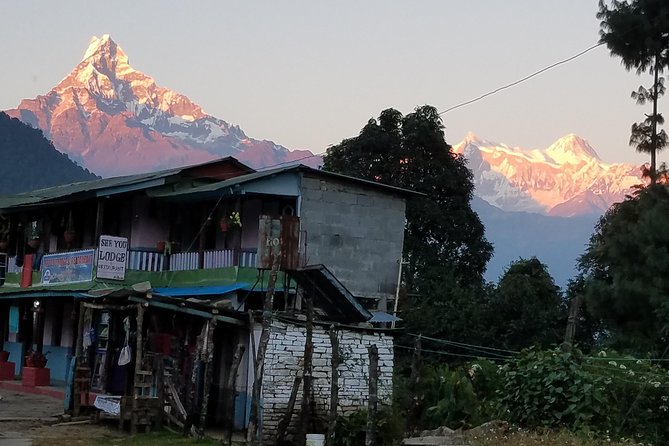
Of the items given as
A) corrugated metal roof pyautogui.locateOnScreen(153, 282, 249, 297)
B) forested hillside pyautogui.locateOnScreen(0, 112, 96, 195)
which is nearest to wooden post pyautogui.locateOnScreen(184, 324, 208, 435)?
corrugated metal roof pyautogui.locateOnScreen(153, 282, 249, 297)

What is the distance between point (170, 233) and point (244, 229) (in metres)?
3.18

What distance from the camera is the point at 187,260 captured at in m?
24.9

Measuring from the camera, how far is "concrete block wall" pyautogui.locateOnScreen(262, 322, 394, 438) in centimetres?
1691

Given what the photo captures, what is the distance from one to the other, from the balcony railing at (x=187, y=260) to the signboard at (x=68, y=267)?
3.60ft

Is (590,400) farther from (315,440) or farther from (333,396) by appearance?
(315,440)

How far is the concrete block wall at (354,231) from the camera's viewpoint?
24203mm

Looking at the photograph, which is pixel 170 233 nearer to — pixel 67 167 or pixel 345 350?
pixel 345 350

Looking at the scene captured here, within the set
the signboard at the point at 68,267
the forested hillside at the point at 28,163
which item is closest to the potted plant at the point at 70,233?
the signboard at the point at 68,267

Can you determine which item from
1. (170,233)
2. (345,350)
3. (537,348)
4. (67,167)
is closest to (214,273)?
(170,233)

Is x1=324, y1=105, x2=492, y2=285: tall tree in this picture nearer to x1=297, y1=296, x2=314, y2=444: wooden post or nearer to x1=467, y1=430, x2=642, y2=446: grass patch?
x1=297, y1=296, x2=314, y2=444: wooden post

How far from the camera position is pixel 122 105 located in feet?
579

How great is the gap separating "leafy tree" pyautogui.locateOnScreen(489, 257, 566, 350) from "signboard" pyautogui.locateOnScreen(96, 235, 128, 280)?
11.3m

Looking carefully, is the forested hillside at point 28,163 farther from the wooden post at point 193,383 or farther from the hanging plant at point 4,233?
the wooden post at point 193,383

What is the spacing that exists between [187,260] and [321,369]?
8496 mm
